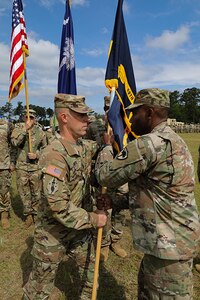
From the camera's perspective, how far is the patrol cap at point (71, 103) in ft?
8.09

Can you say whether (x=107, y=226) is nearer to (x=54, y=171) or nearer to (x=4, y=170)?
(x=54, y=171)

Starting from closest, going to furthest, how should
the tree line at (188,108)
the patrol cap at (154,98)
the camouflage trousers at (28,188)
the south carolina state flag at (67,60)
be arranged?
the patrol cap at (154,98), the south carolina state flag at (67,60), the camouflage trousers at (28,188), the tree line at (188,108)

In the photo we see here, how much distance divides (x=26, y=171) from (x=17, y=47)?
2.64 m

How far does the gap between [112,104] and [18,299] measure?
9.07 ft

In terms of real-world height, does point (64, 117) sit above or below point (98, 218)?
above

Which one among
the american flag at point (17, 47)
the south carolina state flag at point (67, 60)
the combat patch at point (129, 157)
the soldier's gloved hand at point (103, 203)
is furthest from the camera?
the american flag at point (17, 47)

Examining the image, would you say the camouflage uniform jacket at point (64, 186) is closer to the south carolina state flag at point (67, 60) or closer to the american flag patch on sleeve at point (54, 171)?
the american flag patch on sleeve at point (54, 171)

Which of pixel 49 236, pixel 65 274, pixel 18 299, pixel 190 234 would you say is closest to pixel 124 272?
pixel 65 274

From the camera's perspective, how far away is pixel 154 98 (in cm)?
201

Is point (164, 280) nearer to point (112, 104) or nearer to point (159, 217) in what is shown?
point (159, 217)

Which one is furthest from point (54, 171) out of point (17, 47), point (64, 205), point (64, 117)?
point (17, 47)

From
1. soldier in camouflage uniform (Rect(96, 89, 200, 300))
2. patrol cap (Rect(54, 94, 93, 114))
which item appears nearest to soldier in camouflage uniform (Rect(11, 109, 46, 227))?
patrol cap (Rect(54, 94, 93, 114))

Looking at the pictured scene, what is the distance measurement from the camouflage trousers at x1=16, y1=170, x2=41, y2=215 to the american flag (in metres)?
1.80

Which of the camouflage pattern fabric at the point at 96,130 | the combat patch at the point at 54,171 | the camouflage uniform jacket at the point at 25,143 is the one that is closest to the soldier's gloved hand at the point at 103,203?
the combat patch at the point at 54,171
